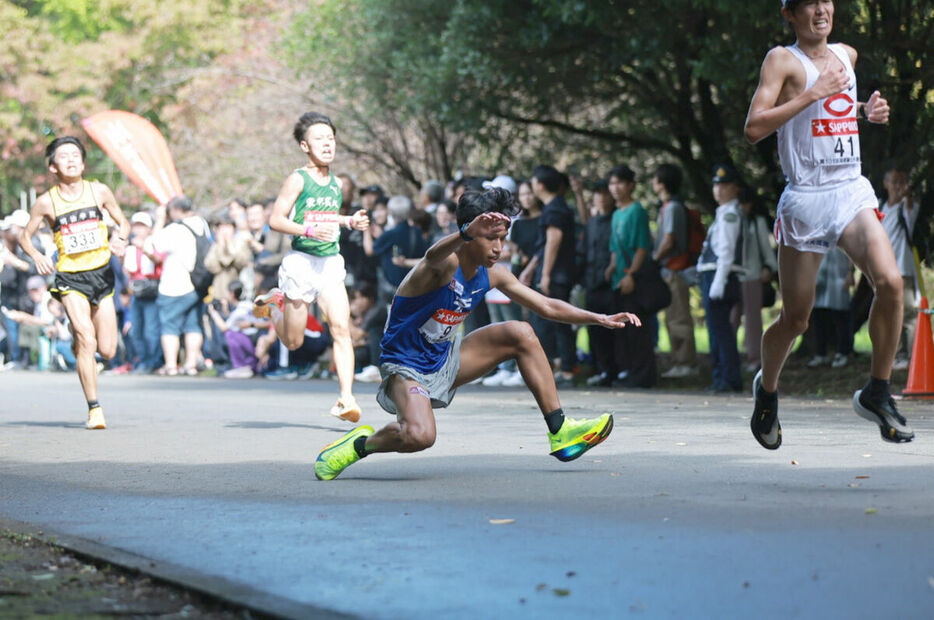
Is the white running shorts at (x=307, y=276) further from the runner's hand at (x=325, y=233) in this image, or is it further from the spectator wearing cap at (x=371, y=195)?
the spectator wearing cap at (x=371, y=195)

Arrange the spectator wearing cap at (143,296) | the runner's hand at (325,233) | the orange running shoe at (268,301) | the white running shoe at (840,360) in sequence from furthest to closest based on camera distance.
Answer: the spectator wearing cap at (143,296), the white running shoe at (840,360), the orange running shoe at (268,301), the runner's hand at (325,233)

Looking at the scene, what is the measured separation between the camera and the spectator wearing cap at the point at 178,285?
21547 mm

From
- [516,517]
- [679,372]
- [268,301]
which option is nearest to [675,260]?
[679,372]

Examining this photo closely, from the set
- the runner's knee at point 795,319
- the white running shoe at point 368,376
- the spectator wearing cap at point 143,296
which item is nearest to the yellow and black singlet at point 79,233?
the runner's knee at point 795,319

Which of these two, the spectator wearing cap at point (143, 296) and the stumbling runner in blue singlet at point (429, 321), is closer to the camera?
the stumbling runner in blue singlet at point (429, 321)

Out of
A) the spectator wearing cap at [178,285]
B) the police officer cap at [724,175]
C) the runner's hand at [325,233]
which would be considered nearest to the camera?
the runner's hand at [325,233]

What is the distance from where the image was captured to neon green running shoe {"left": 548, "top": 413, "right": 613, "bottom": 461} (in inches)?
311

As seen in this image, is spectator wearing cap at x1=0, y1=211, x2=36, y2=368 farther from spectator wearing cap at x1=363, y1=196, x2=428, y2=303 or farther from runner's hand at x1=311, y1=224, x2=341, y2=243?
runner's hand at x1=311, y1=224, x2=341, y2=243

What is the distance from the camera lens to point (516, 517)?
251 inches

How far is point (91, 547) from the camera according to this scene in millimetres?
5973

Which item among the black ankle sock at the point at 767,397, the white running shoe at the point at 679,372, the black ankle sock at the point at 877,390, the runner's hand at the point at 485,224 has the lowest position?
the white running shoe at the point at 679,372

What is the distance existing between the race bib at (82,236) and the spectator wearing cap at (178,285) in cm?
921

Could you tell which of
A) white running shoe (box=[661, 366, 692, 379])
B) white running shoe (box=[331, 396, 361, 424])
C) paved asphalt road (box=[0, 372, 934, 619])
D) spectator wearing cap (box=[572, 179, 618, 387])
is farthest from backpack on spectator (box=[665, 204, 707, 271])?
white running shoe (box=[331, 396, 361, 424])

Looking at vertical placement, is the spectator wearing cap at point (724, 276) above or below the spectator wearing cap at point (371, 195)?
below
